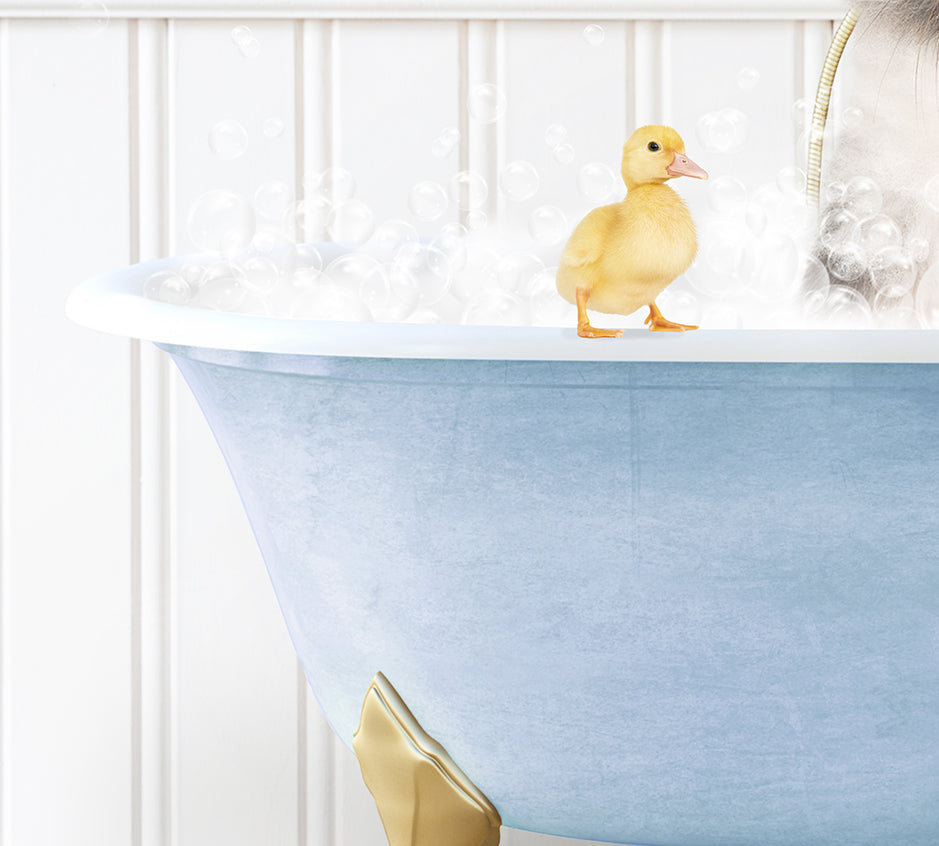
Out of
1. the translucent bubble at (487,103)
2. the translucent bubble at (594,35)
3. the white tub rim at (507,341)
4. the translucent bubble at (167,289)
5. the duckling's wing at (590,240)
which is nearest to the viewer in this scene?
the white tub rim at (507,341)

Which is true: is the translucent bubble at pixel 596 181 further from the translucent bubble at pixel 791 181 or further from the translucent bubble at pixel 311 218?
the translucent bubble at pixel 311 218

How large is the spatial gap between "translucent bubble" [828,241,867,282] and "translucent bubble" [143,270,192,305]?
2.22ft

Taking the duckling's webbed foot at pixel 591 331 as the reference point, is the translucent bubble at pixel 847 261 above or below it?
above

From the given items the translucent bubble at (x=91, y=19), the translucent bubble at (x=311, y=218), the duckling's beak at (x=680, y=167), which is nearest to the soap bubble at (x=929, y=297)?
the duckling's beak at (x=680, y=167)

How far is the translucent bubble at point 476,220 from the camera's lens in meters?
1.30

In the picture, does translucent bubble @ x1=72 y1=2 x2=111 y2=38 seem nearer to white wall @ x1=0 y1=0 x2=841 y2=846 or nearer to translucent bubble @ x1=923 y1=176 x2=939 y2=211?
white wall @ x1=0 y1=0 x2=841 y2=846

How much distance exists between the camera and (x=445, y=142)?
133 centimetres

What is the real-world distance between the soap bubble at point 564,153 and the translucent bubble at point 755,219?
1.12 feet

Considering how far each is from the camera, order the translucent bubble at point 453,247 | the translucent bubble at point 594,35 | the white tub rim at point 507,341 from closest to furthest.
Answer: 1. the white tub rim at point 507,341
2. the translucent bubble at point 453,247
3. the translucent bubble at point 594,35

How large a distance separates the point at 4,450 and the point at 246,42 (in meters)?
0.69

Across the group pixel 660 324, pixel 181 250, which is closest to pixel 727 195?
pixel 660 324

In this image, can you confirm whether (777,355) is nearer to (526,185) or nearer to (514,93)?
(526,185)

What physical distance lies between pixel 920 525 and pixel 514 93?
93cm

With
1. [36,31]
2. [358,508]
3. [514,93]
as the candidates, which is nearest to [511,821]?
[358,508]
